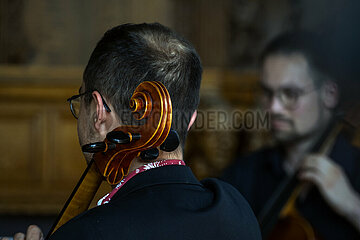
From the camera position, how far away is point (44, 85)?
365cm

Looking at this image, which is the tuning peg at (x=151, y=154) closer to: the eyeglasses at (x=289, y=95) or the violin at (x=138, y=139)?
the violin at (x=138, y=139)

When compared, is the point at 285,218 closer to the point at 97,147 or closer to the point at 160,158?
the point at 160,158

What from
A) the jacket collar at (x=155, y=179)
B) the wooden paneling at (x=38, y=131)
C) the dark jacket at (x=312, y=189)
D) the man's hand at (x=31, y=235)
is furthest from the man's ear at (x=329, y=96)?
the wooden paneling at (x=38, y=131)

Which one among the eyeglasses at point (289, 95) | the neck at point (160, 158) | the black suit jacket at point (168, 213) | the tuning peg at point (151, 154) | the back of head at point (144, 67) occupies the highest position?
the back of head at point (144, 67)

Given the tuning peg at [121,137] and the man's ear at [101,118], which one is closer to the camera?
the tuning peg at [121,137]

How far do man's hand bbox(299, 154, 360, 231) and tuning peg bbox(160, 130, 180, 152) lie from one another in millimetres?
985

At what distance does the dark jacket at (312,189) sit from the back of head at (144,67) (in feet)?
3.35

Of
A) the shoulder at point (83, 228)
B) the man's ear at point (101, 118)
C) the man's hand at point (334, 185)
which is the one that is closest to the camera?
the shoulder at point (83, 228)

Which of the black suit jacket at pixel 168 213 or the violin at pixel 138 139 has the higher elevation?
the violin at pixel 138 139

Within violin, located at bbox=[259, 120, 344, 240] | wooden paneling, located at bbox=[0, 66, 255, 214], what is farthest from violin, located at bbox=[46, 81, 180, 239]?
wooden paneling, located at bbox=[0, 66, 255, 214]

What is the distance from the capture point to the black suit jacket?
88 centimetres

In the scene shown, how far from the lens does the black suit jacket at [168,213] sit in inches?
34.5

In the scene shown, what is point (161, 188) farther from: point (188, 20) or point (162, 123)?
point (188, 20)

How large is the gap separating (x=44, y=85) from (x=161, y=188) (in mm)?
2830
